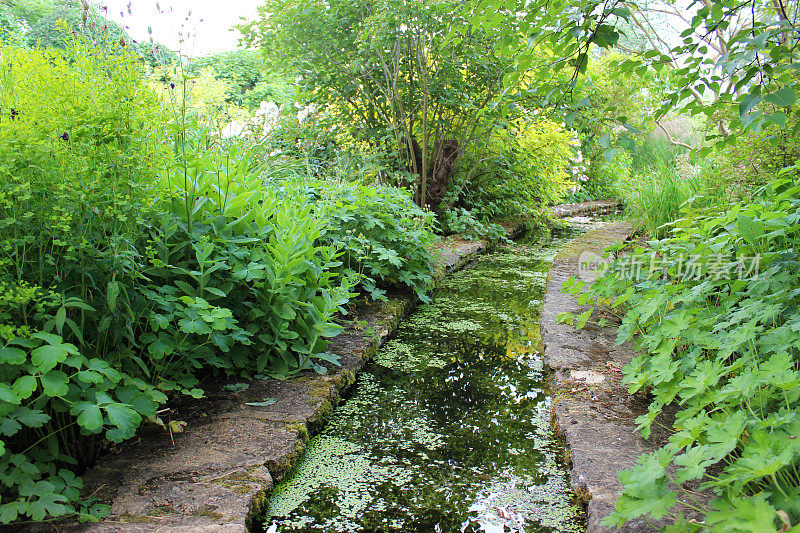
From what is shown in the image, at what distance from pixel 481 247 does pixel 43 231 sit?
16.7 ft

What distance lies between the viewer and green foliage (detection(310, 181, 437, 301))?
345cm

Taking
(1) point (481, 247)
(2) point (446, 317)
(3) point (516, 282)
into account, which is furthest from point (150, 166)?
(1) point (481, 247)

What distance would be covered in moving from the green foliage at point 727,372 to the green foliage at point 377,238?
1448 millimetres

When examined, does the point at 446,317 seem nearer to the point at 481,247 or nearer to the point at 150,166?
the point at 150,166

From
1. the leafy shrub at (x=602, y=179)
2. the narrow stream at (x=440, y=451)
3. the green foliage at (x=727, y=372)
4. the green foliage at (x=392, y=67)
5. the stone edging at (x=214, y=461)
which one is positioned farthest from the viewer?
the leafy shrub at (x=602, y=179)

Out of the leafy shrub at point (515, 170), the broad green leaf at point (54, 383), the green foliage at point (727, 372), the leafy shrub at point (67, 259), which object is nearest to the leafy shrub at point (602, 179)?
the leafy shrub at point (515, 170)

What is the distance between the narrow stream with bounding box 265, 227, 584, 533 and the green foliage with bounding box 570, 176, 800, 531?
39 cm

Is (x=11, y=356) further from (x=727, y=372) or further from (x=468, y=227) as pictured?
(x=468, y=227)

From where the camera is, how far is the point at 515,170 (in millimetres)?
7617

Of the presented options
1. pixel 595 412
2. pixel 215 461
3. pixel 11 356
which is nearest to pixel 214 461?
pixel 215 461

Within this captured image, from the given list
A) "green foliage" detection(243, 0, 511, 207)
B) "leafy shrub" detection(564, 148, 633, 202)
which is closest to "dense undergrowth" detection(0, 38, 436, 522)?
"green foliage" detection(243, 0, 511, 207)

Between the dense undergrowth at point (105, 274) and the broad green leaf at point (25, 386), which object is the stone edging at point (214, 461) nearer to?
the dense undergrowth at point (105, 274)

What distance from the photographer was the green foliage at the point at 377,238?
11.3ft

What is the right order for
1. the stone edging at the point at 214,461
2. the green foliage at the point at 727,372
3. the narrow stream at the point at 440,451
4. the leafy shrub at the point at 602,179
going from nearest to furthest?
the green foliage at the point at 727,372 < the stone edging at the point at 214,461 < the narrow stream at the point at 440,451 < the leafy shrub at the point at 602,179
